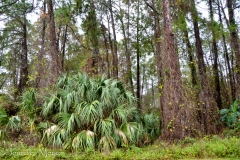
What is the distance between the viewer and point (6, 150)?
5.41 meters

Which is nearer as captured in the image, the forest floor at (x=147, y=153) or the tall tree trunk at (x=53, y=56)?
the forest floor at (x=147, y=153)

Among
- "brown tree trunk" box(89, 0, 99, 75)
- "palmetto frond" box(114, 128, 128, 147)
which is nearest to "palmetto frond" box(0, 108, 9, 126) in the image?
"palmetto frond" box(114, 128, 128, 147)

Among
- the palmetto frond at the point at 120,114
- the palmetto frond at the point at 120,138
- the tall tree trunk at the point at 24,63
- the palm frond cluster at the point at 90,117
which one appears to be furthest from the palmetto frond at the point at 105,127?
the tall tree trunk at the point at 24,63

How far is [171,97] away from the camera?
6.58 m

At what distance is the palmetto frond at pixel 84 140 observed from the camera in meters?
5.39

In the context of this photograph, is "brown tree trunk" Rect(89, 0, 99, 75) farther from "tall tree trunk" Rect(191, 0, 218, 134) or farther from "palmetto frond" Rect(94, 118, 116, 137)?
"palmetto frond" Rect(94, 118, 116, 137)

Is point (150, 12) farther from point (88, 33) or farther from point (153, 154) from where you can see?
point (153, 154)

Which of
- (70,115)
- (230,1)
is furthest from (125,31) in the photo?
(70,115)

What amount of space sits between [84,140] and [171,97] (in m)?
3.03

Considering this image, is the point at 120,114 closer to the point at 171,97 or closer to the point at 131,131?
the point at 131,131

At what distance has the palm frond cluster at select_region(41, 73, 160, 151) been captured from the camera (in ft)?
18.5

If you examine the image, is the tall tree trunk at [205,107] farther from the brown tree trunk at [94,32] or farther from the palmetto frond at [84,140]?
the brown tree trunk at [94,32]

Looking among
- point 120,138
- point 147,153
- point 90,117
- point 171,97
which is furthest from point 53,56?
point 147,153

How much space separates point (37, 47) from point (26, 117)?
42.6 ft
